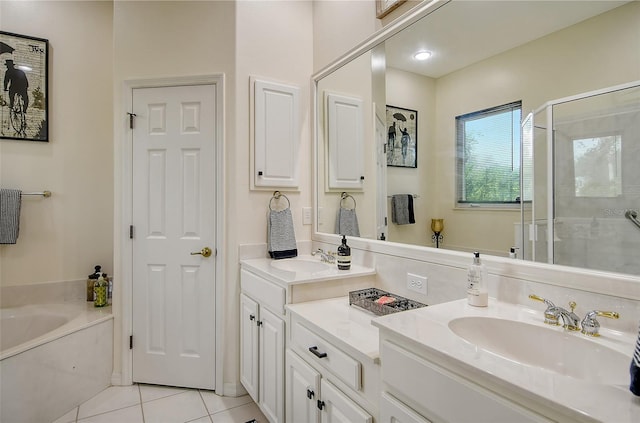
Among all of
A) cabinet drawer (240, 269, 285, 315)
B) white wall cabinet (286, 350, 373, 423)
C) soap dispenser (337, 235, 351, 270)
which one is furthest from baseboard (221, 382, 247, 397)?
soap dispenser (337, 235, 351, 270)

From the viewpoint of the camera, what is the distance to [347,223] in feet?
7.61

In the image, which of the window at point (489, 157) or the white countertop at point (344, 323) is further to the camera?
the window at point (489, 157)

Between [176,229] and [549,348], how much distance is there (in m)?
2.20

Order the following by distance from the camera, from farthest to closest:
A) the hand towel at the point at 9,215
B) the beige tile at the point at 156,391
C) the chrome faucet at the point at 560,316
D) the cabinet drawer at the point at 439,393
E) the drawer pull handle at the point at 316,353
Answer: the hand towel at the point at 9,215
the beige tile at the point at 156,391
the drawer pull handle at the point at 316,353
the chrome faucet at the point at 560,316
the cabinet drawer at the point at 439,393

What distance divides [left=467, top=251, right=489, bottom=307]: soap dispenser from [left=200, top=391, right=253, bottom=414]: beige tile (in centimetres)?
172

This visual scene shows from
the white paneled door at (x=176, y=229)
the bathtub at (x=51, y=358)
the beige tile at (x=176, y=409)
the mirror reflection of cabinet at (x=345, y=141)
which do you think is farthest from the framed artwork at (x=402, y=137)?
the bathtub at (x=51, y=358)

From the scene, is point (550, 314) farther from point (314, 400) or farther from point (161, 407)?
point (161, 407)

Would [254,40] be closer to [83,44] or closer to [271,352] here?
[83,44]

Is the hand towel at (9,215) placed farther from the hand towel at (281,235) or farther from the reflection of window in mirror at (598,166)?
the reflection of window in mirror at (598,166)

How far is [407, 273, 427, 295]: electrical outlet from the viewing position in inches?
63.6

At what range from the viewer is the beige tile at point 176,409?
2.08 metres

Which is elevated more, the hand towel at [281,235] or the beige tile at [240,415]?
the hand towel at [281,235]

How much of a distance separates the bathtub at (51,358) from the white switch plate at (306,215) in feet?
5.01

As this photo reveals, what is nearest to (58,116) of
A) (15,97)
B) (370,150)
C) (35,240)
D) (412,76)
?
(15,97)
